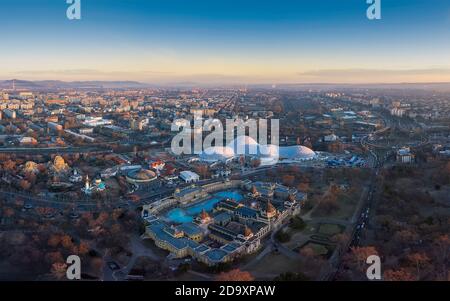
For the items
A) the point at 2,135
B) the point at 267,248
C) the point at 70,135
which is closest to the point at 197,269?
the point at 267,248

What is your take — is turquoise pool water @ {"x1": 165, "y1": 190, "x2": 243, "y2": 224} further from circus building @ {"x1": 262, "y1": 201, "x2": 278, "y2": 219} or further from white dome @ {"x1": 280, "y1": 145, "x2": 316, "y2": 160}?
white dome @ {"x1": 280, "y1": 145, "x2": 316, "y2": 160}

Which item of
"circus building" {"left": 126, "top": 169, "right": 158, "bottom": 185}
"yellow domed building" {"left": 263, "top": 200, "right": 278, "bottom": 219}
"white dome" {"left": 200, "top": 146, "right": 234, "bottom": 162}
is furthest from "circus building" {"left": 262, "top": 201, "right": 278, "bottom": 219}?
"white dome" {"left": 200, "top": 146, "right": 234, "bottom": 162}

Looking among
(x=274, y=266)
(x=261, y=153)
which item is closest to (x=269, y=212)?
(x=274, y=266)

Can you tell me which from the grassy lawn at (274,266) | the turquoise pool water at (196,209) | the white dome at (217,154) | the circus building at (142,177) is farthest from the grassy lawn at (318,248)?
the white dome at (217,154)

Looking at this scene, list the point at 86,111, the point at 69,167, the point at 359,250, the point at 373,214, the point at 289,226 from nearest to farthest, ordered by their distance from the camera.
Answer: the point at 359,250, the point at 289,226, the point at 373,214, the point at 69,167, the point at 86,111

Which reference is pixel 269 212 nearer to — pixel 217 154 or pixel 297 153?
pixel 217 154
